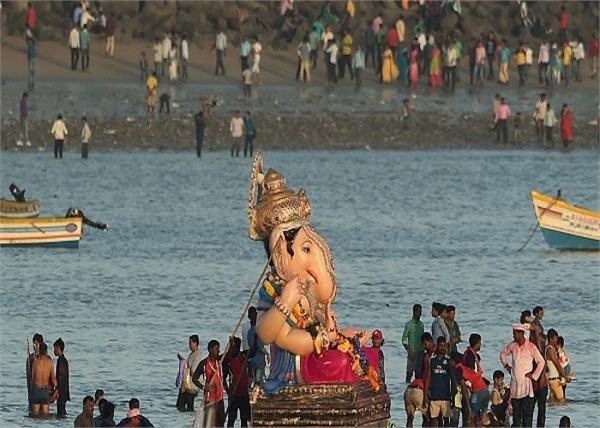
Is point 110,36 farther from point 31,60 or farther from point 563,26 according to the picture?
point 563,26

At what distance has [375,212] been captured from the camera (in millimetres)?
67125

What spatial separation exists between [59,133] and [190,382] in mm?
41671

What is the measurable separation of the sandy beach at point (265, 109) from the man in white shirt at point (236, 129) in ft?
2.36

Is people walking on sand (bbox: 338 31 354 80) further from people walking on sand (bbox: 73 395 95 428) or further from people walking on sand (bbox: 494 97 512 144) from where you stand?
people walking on sand (bbox: 73 395 95 428)

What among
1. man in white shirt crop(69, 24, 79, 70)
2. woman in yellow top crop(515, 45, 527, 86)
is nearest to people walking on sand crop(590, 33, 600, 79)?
woman in yellow top crop(515, 45, 527, 86)

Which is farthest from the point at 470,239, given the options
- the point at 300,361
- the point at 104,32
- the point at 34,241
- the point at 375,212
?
the point at 300,361

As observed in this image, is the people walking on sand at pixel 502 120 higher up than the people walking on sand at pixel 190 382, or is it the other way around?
the people walking on sand at pixel 502 120

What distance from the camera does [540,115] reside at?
7331 centimetres

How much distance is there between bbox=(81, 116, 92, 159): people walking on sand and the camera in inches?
2804

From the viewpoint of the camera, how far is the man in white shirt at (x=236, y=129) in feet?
231

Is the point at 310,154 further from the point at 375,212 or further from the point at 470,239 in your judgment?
the point at 470,239

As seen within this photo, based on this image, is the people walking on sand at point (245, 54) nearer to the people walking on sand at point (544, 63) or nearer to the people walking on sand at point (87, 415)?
the people walking on sand at point (544, 63)

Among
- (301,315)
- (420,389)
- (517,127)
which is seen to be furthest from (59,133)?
(301,315)

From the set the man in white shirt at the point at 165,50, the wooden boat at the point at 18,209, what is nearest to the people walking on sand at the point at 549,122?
the man in white shirt at the point at 165,50
